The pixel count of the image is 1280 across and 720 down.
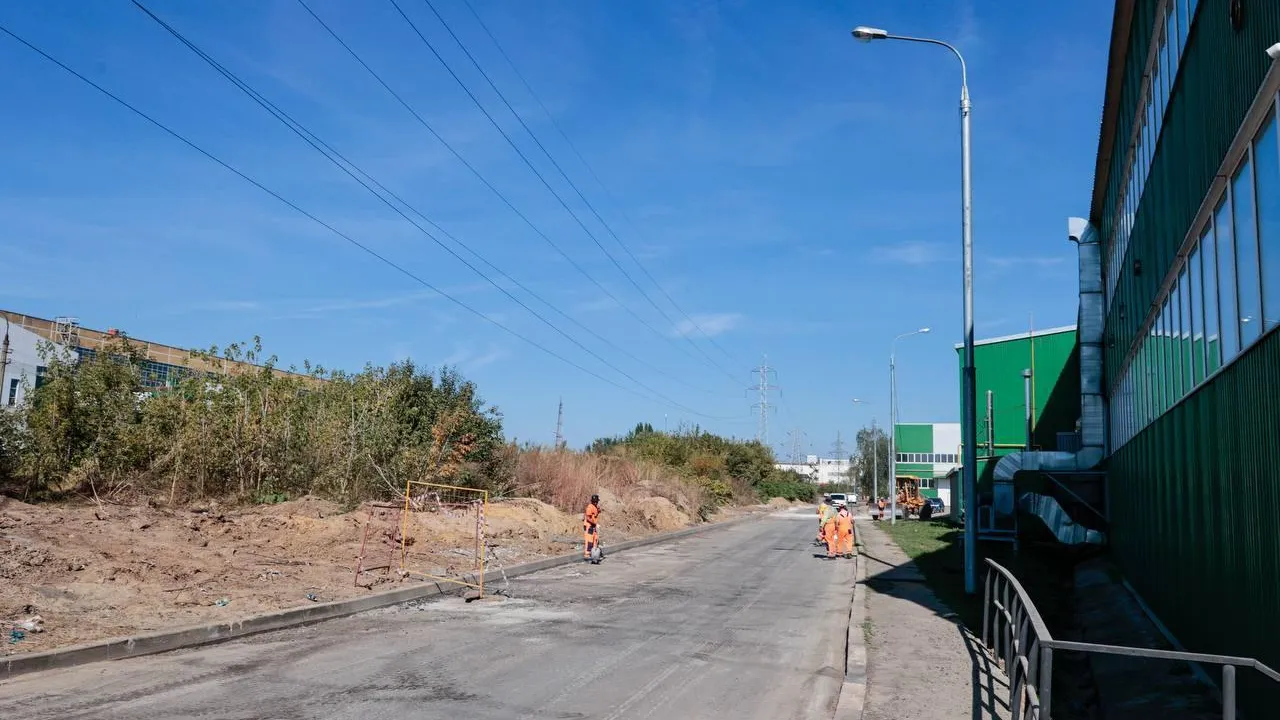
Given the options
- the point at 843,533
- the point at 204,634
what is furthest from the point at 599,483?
the point at 204,634

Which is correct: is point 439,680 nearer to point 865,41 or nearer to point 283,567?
point 283,567

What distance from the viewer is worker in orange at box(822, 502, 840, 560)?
24.9 metres

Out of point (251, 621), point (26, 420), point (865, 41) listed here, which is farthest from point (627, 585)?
point (26, 420)

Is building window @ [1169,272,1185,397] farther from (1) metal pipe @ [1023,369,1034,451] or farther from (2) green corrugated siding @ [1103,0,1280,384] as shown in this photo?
(1) metal pipe @ [1023,369,1034,451]

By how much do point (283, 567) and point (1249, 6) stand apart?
552 inches

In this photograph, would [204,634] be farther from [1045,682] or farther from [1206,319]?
[1206,319]

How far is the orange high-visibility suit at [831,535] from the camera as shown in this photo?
81.8 feet

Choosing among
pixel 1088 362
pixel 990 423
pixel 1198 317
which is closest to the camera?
pixel 1198 317

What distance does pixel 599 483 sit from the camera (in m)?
37.6

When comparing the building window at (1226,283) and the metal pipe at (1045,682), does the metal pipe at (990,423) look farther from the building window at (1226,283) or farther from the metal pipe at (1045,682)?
the metal pipe at (1045,682)

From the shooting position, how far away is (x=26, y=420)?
1834 cm

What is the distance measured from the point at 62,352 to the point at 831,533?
20.1 meters

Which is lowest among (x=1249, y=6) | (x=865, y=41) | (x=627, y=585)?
(x=627, y=585)

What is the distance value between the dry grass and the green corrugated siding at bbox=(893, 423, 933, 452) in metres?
41.9
